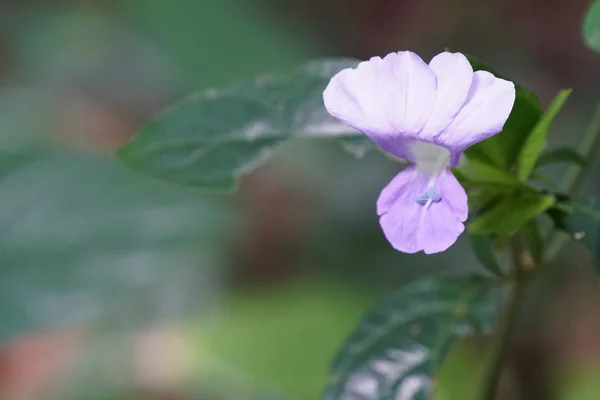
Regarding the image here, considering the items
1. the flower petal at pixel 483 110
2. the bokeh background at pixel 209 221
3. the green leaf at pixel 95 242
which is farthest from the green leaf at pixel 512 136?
the green leaf at pixel 95 242

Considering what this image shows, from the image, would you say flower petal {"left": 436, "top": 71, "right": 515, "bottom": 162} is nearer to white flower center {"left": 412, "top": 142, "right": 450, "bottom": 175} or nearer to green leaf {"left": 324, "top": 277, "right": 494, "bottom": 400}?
white flower center {"left": 412, "top": 142, "right": 450, "bottom": 175}

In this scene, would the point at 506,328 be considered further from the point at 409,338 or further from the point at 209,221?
the point at 209,221

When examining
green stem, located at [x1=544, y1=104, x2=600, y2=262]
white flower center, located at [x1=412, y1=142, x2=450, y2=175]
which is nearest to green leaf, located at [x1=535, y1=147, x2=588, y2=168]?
green stem, located at [x1=544, y1=104, x2=600, y2=262]

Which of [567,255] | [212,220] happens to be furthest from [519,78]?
[212,220]

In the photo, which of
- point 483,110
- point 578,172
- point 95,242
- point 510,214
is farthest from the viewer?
point 95,242

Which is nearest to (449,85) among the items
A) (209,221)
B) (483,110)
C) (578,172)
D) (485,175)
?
(483,110)

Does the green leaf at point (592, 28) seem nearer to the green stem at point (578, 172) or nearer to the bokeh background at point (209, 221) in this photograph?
the green stem at point (578, 172)

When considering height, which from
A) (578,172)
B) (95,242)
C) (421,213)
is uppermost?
(95,242)
